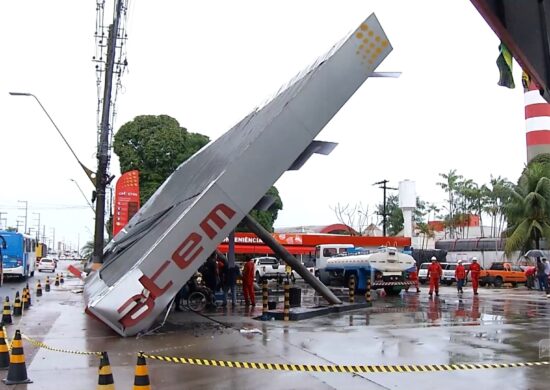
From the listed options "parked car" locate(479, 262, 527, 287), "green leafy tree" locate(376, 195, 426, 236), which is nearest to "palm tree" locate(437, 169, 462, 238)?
"green leafy tree" locate(376, 195, 426, 236)

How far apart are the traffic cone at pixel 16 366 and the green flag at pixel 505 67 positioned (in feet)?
20.6

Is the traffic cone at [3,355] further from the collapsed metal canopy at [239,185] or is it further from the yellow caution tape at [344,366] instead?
the collapsed metal canopy at [239,185]

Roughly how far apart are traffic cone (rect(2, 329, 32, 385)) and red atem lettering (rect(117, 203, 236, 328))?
9.49 ft

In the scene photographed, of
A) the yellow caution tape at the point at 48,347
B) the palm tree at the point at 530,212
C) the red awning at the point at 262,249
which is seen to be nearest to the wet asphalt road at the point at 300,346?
the yellow caution tape at the point at 48,347

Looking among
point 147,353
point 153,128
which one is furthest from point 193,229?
point 153,128

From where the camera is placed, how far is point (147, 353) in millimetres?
9180

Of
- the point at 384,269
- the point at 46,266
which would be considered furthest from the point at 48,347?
the point at 46,266

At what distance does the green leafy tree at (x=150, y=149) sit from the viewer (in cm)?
3688

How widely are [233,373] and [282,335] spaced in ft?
12.2

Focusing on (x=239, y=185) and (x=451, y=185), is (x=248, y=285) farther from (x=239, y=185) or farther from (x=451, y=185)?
(x=451, y=185)

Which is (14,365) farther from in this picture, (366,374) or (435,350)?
(435,350)

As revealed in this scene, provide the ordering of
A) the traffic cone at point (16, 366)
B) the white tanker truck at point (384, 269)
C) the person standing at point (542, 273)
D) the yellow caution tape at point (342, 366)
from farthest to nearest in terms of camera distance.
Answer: the person standing at point (542, 273) < the white tanker truck at point (384, 269) < the yellow caution tape at point (342, 366) < the traffic cone at point (16, 366)

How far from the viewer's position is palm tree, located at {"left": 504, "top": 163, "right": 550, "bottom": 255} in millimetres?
35906

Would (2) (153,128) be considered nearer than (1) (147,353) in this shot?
No
